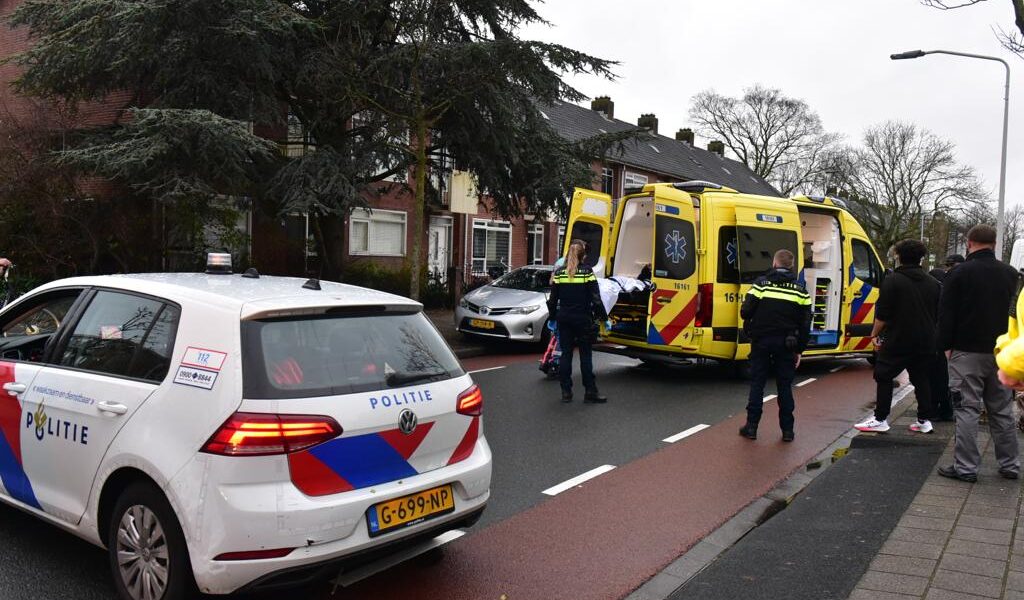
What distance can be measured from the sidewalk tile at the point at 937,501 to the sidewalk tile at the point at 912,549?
0.89m

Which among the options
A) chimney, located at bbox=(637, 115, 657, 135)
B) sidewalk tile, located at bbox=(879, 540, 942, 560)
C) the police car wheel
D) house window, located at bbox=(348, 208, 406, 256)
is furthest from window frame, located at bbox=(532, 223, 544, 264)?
the police car wheel

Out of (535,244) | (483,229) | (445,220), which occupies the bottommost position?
(535,244)

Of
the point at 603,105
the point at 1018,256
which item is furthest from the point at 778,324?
the point at 603,105

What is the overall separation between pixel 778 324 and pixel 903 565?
337 cm

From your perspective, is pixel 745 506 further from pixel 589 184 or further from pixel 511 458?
pixel 589 184

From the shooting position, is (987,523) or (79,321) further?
(987,523)

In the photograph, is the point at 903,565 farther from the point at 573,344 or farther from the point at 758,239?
the point at 758,239

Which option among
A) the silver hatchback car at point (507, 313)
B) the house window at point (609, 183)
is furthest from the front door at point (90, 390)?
the house window at point (609, 183)

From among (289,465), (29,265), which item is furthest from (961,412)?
(29,265)

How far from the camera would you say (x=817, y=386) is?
1112 centimetres

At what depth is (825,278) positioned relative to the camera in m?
12.0

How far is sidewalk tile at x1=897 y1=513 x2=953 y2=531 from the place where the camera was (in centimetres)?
462

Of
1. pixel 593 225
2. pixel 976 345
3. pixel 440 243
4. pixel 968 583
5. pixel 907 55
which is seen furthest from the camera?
pixel 440 243

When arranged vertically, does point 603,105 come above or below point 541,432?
above
